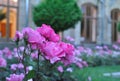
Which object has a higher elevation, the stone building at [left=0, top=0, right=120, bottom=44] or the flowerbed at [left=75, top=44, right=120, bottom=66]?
the stone building at [left=0, top=0, right=120, bottom=44]

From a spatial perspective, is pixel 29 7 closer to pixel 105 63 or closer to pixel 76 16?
pixel 76 16

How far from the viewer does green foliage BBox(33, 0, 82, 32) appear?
17078 mm

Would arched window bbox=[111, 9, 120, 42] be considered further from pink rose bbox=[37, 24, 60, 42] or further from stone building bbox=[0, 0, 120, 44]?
pink rose bbox=[37, 24, 60, 42]

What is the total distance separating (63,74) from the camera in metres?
5.18

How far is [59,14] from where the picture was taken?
17.1 meters

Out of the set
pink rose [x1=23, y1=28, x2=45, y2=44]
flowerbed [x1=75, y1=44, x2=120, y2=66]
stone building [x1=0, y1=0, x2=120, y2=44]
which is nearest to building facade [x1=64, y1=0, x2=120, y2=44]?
stone building [x1=0, y1=0, x2=120, y2=44]

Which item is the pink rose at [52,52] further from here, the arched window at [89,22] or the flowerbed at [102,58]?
the arched window at [89,22]

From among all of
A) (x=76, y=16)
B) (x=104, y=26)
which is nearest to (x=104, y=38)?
(x=104, y=26)

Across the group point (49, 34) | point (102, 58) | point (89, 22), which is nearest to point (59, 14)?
point (102, 58)

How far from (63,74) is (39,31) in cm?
279

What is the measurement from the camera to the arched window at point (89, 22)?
28.0 m

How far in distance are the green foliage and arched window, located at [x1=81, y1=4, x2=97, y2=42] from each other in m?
10.4

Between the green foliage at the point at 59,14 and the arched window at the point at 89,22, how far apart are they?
10.4 m

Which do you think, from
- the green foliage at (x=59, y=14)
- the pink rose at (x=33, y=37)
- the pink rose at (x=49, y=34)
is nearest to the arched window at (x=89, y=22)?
the green foliage at (x=59, y=14)
